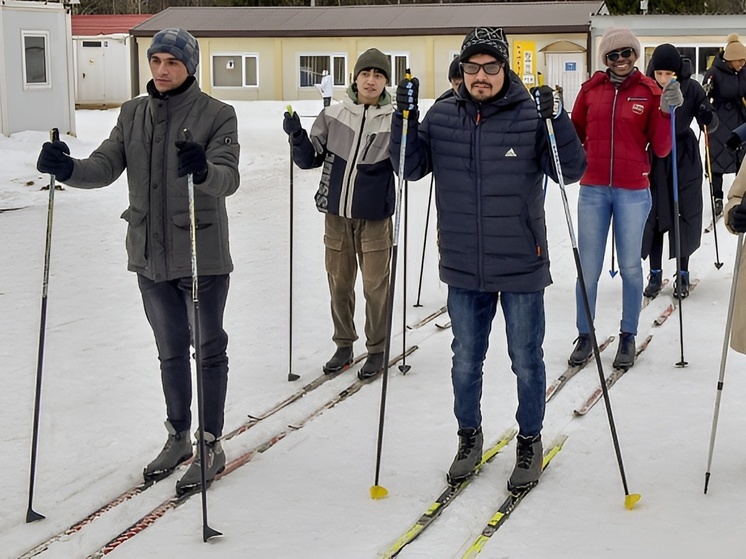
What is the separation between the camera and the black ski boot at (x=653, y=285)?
8125 mm

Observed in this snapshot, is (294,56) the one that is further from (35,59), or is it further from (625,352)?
(625,352)

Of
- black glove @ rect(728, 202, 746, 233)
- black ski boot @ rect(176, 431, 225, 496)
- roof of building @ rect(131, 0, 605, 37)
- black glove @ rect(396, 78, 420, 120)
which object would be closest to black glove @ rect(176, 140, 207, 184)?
black glove @ rect(396, 78, 420, 120)

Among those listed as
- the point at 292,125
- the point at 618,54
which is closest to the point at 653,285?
the point at 618,54

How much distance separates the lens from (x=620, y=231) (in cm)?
627

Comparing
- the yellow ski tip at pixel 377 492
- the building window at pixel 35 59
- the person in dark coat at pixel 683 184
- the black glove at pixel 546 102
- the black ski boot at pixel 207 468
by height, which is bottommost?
the yellow ski tip at pixel 377 492

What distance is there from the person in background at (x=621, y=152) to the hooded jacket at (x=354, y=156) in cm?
113

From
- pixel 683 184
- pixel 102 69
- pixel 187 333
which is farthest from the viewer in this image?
pixel 102 69

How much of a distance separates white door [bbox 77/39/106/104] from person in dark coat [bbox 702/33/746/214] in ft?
71.7

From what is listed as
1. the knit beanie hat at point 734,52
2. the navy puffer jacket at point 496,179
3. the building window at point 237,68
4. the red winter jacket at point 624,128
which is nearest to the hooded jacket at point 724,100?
the knit beanie hat at point 734,52

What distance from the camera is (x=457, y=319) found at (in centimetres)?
458

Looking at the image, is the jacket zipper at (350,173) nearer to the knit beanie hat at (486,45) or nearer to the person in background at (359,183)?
the person in background at (359,183)

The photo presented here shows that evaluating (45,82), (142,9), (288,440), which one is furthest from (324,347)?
(142,9)

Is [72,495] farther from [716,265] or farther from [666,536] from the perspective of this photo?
[716,265]

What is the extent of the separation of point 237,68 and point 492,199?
91.9 feet
